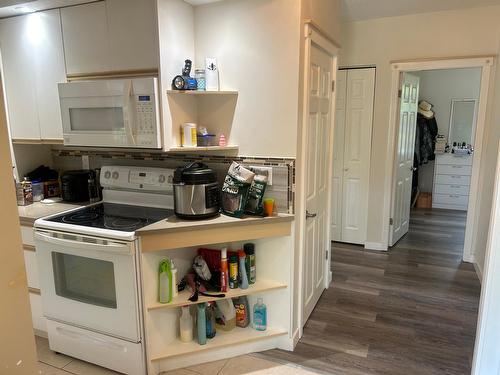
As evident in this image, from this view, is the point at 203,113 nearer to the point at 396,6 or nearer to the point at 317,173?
the point at 317,173

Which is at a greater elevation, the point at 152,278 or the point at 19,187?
the point at 19,187

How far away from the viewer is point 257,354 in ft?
7.64

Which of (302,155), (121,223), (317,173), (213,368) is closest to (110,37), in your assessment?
(121,223)

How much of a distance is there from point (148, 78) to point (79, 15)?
0.73 meters

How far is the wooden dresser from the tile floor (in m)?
4.85

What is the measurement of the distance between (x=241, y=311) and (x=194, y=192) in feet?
3.05

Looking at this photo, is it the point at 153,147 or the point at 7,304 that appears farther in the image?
the point at 153,147

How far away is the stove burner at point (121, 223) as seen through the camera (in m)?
2.03

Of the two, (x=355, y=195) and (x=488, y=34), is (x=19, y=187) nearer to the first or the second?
(x=355, y=195)

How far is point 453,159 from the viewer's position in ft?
18.9

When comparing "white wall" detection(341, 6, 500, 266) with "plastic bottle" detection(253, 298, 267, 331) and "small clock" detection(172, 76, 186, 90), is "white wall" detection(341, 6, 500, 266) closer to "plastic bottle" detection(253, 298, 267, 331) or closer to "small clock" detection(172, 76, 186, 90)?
"plastic bottle" detection(253, 298, 267, 331)

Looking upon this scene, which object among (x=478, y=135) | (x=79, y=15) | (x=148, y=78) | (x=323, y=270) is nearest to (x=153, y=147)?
(x=148, y=78)

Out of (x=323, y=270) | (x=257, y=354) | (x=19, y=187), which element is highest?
(x=19, y=187)

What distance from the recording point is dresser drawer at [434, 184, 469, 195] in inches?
228
